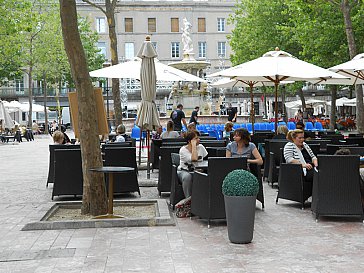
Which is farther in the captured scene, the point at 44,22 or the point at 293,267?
the point at 44,22

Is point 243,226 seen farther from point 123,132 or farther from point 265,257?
point 123,132

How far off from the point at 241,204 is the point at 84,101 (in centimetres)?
296

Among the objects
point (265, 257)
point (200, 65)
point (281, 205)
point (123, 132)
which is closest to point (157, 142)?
point (123, 132)

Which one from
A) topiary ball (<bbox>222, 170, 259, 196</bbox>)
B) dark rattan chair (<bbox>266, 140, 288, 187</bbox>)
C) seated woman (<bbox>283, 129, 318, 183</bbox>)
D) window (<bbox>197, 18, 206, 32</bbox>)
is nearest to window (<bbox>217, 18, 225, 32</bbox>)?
window (<bbox>197, 18, 206, 32</bbox>)

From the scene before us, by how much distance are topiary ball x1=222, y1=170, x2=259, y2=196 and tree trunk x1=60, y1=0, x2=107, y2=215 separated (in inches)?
96.3

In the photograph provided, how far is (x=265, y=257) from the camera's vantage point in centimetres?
682

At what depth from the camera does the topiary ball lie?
7.43 m

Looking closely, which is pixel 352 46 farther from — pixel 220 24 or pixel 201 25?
pixel 220 24

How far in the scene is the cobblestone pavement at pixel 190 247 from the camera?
6469 millimetres

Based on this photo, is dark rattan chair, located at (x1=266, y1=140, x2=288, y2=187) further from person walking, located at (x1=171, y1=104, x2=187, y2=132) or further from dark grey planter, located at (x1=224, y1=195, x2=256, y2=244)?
person walking, located at (x1=171, y1=104, x2=187, y2=132)

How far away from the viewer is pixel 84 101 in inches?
358

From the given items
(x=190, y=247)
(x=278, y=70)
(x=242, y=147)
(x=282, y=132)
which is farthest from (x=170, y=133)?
(x=190, y=247)

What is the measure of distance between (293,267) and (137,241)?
2104mm

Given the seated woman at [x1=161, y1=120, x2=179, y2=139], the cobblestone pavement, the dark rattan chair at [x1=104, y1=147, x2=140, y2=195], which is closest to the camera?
the cobblestone pavement
